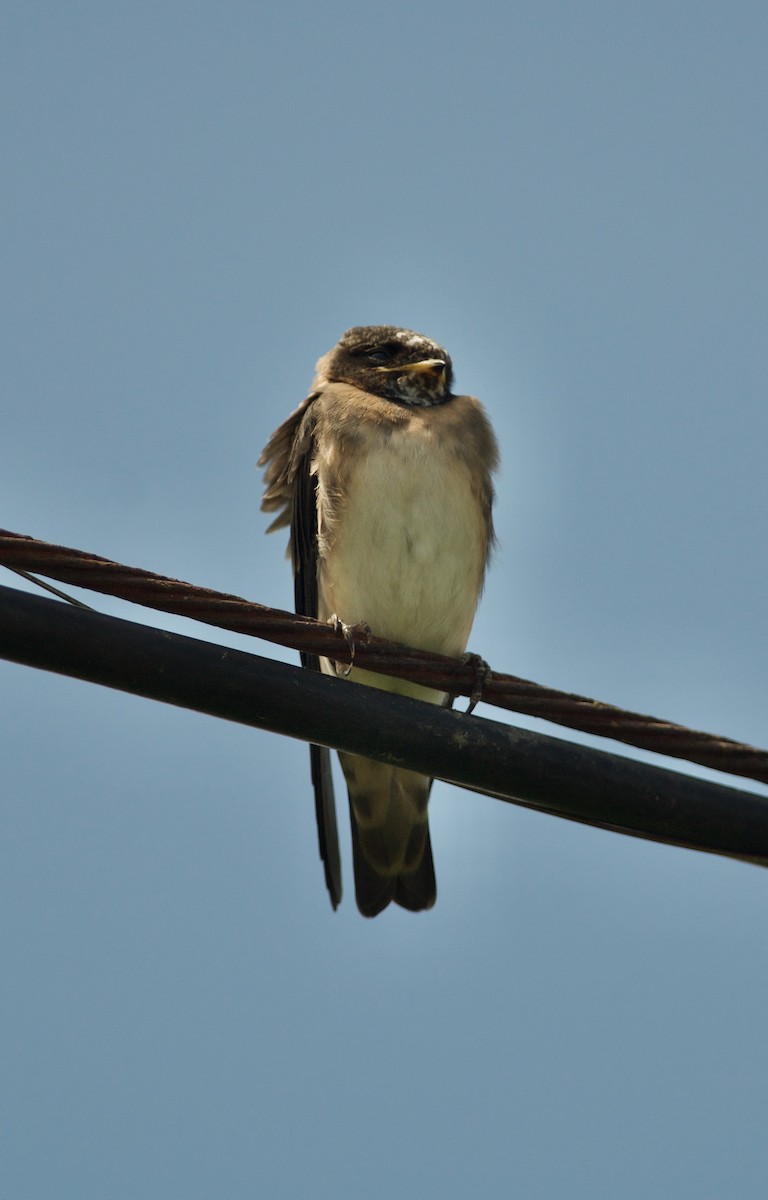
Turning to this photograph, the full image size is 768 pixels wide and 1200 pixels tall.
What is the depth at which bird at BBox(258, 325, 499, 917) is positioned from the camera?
19.9 ft

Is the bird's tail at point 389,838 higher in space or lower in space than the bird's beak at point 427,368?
lower

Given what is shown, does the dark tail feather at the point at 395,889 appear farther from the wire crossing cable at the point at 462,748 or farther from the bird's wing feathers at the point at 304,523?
the wire crossing cable at the point at 462,748

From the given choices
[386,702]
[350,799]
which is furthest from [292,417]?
[386,702]

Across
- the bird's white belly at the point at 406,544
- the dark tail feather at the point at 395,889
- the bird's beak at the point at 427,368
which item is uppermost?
the bird's beak at the point at 427,368

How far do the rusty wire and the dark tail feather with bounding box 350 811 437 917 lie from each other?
8.37ft

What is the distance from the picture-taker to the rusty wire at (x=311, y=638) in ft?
11.4

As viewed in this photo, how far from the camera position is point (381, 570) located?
6.08 m

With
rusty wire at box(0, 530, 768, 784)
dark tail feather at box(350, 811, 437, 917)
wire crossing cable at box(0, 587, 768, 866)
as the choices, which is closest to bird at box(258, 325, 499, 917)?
dark tail feather at box(350, 811, 437, 917)

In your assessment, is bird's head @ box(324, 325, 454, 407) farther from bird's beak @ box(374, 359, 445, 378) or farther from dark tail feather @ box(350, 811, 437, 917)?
dark tail feather @ box(350, 811, 437, 917)

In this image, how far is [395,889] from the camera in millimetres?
6348

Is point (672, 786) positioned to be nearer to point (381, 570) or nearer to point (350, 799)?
point (381, 570)

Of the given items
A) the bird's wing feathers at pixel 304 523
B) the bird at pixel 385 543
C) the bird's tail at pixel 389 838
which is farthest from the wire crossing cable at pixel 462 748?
the bird's tail at pixel 389 838

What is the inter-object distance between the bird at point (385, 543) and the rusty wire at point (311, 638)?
211 centimetres

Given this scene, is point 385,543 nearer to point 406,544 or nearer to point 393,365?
point 406,544
